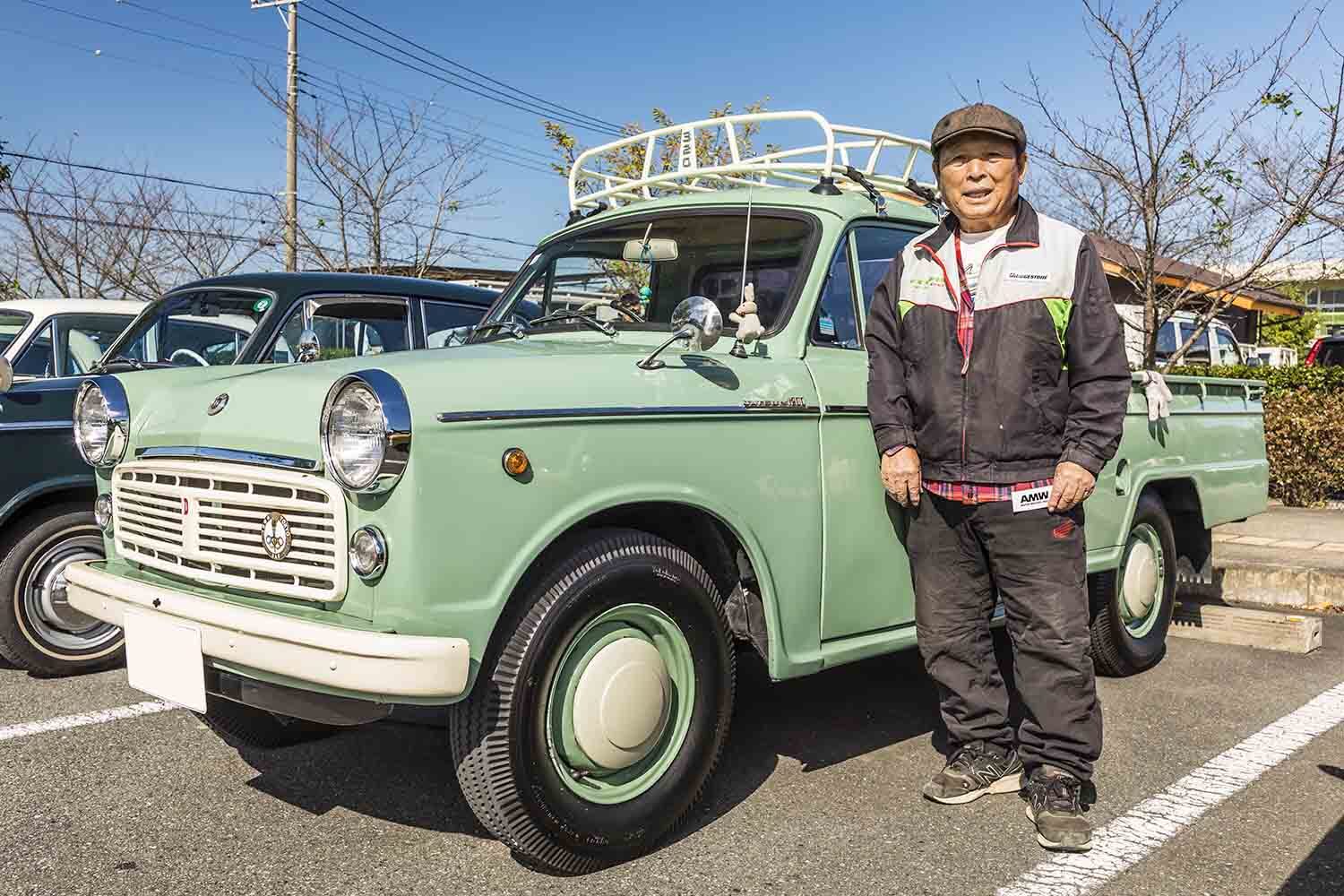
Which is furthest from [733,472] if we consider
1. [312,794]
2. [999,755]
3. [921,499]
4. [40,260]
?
[40,260]

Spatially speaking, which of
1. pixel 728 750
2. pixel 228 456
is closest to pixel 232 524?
pixel 228 456

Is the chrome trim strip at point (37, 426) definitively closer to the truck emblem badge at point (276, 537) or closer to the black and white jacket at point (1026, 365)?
the truck emblem badge at point (276, 537)

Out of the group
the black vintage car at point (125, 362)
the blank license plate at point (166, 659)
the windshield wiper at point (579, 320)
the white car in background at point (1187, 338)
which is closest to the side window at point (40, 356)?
the black vintage car at point (125, 362)

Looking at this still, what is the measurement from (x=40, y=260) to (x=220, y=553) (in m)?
20.0

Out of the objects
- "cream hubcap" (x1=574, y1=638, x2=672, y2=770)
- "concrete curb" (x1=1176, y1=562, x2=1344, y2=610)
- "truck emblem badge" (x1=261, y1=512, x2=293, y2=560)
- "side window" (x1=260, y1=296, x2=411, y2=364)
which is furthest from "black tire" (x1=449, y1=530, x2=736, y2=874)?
"concrete curb" (x1=1176, y1=562, x2=1344, y2=610)

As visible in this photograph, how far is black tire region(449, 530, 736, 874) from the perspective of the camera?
2.74m

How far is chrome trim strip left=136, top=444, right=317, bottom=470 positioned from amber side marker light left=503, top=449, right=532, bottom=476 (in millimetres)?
437

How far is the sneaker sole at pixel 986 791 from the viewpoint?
3.42m

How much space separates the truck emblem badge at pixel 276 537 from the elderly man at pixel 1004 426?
1660 millimetres

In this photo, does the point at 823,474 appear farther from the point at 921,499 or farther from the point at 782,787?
the point at 782,787

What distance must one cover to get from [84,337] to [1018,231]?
17.5 ft

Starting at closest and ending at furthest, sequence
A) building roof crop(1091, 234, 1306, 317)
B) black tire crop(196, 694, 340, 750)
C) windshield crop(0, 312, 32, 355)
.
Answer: black tire crop(196, 694, 340, 750) < windshield crop(0, 312, 32, 355) < building roof crop(1091, 234, 1306, 317)

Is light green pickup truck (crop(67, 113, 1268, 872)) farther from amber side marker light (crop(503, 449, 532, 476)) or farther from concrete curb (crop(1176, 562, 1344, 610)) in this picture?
concrete curb (crop(1176, 562, 1344, 610))

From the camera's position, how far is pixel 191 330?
225 inches
